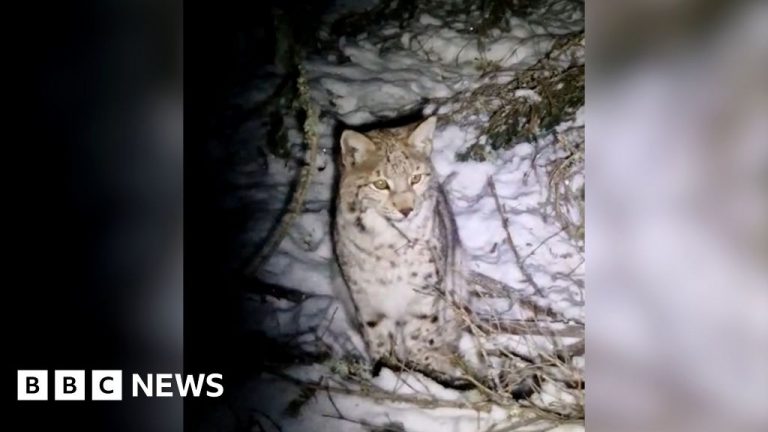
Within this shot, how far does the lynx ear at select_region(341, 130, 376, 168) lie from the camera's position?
4.57ft

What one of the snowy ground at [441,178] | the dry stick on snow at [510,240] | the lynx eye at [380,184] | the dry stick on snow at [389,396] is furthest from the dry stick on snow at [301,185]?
the dry stick on snow at [510,240]

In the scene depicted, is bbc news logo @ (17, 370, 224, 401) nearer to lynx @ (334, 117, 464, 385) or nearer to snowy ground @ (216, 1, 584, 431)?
snowy ground @ (216, 1, 584, 431)

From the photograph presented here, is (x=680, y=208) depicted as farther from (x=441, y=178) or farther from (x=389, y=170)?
(x=389, y=170)

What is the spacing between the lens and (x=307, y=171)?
4.59 ft

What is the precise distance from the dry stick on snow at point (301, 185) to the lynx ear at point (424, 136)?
0.20 m

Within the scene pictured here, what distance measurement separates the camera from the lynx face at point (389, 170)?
54.9 inches

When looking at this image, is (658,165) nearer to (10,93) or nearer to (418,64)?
(418,64)

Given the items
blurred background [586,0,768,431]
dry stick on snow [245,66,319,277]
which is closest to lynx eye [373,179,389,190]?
dry stick on snow [245,66,319,277]

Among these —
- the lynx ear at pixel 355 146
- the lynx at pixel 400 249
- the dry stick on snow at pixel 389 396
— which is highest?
the lynx ear at pixel 355 146

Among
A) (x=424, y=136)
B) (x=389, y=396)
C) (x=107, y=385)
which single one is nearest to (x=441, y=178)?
(x=424, y=136)

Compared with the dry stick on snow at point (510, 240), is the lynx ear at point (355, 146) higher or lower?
higher

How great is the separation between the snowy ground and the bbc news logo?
0.12 m

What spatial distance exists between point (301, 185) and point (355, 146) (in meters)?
0.14

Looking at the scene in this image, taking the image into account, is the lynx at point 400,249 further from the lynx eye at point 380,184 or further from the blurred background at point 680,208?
the blurred background at point 680,208
